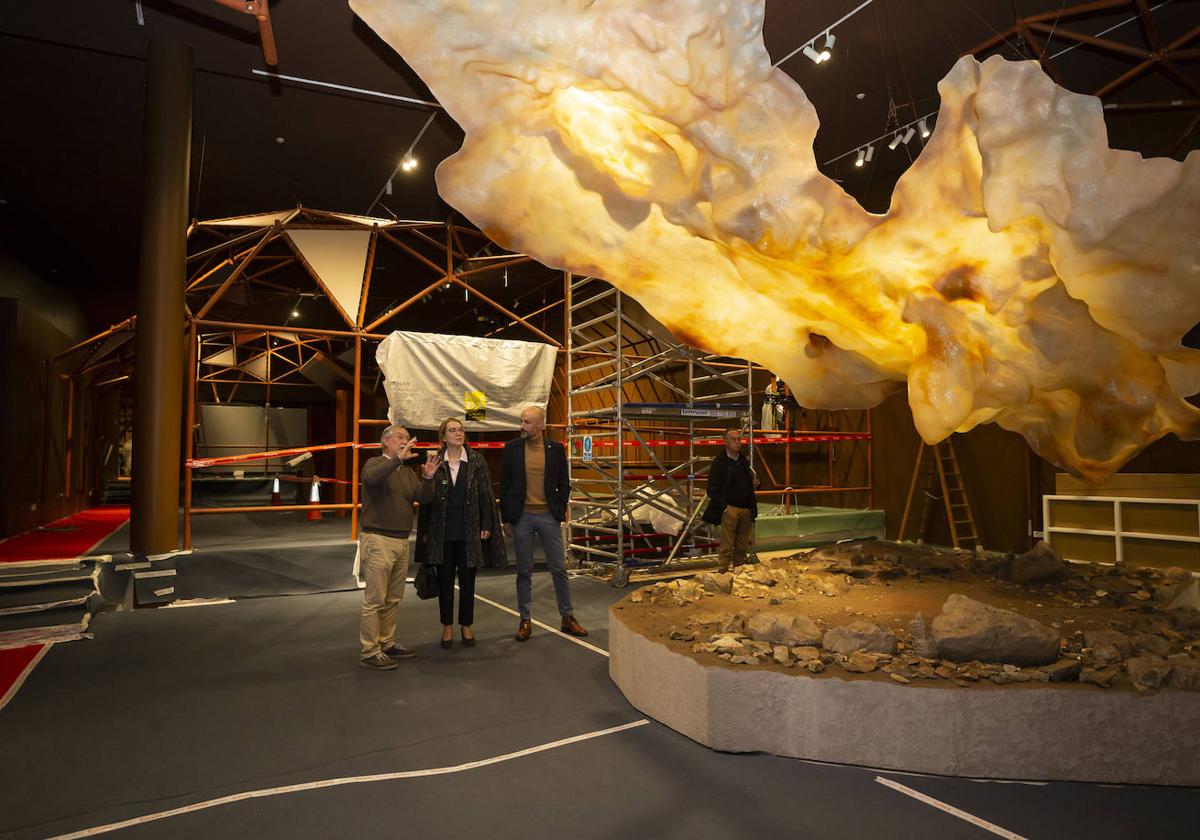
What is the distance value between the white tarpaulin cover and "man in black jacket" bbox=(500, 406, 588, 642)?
11.0ft

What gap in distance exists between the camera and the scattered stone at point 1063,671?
2656 millimetres

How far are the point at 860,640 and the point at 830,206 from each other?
6.08 feet

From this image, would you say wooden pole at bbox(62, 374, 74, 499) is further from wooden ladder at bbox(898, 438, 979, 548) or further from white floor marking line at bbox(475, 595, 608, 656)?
wooden ladder at bbox(898, 438, 979, 548)

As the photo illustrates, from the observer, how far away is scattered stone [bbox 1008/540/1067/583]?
436 centimetres

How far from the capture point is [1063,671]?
266 cm

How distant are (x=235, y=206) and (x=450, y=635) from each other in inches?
306

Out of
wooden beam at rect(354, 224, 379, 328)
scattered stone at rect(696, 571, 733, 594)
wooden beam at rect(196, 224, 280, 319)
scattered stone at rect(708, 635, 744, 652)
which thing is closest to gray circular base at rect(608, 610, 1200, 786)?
scattered stone at rect(708, 635, 744, 652)

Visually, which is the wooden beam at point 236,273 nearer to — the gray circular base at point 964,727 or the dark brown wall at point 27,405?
the dark brown wall at point 27,405

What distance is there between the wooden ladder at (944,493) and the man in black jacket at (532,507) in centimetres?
556

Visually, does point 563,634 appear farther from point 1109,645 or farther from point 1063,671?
point 1109,645

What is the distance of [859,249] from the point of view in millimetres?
2910

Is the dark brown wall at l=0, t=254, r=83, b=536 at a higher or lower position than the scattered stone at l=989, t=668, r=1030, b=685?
higher

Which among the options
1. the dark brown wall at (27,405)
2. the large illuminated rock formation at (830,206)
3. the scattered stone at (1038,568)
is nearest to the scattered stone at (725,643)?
the large illuminated rock formation at (830,206)

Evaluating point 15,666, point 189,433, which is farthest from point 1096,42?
point 189,433
